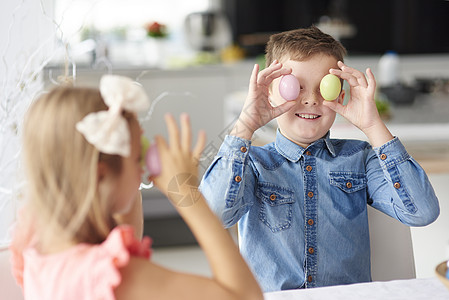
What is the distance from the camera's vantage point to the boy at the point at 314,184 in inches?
46.9

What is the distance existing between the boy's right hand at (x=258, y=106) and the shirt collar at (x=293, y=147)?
0.45 ft

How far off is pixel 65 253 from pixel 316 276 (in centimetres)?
63

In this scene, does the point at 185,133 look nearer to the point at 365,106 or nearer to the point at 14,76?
the point at 365,106

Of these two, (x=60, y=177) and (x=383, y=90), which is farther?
(x=383, y=90)

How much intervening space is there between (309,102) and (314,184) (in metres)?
0.19

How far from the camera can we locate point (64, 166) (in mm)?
777

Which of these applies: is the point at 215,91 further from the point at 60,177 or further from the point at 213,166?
the point at 60,177

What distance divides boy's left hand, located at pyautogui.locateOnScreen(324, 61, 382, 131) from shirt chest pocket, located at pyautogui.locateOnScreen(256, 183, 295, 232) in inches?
8.4

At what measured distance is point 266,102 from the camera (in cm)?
119

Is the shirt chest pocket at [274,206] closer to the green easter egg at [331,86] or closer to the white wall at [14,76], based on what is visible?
the green easter egg at [331,86]

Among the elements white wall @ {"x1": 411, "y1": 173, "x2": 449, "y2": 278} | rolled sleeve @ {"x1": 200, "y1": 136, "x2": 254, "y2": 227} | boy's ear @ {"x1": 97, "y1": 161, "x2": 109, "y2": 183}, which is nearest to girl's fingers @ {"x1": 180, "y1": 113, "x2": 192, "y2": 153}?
boy's ear @ {"x1": 97, "y1": 161, "x2": 109, "y2": 183}

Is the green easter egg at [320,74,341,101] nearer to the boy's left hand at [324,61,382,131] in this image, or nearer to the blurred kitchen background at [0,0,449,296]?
the boy's left hand at [324,61,382,131]

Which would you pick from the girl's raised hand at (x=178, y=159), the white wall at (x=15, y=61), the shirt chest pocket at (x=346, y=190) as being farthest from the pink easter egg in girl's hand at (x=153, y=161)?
the white wall at (x=15, y=61)

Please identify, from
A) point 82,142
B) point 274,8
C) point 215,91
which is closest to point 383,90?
point 215,91
